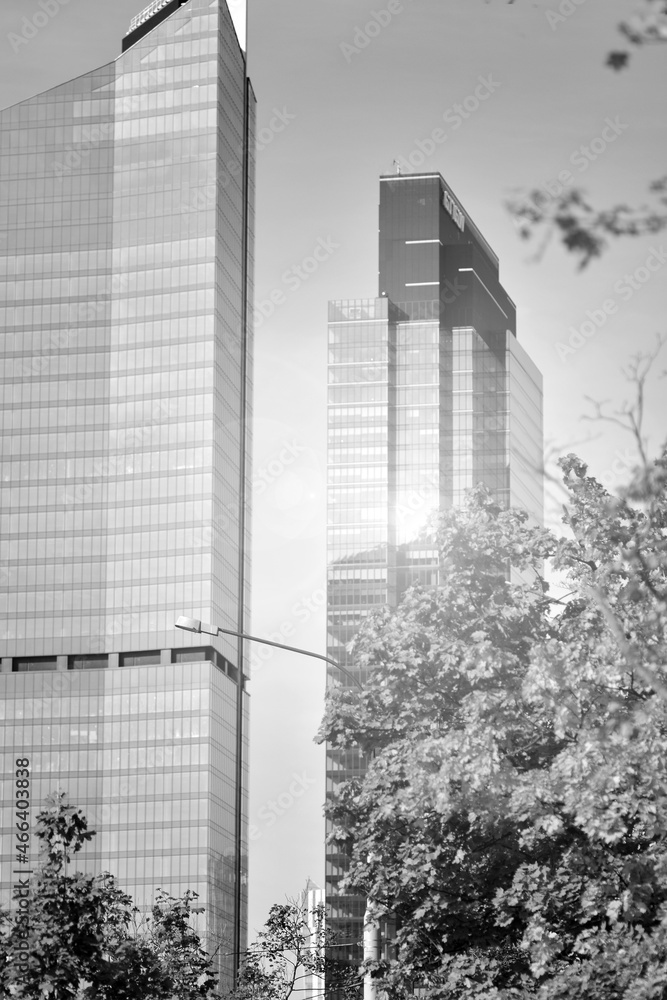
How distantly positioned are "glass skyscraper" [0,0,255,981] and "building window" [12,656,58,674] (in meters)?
0.15

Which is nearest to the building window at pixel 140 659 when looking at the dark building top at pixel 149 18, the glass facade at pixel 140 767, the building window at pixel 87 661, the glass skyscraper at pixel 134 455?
the glass skyscraper at pixel 134 455

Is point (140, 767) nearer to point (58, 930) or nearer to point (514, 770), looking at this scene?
point (58, 930)

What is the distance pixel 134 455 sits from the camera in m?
163

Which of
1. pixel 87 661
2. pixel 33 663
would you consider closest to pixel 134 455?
pixel 87 661

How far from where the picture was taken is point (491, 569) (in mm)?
30109

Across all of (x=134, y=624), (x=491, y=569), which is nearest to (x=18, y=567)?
(x=134, y=624)

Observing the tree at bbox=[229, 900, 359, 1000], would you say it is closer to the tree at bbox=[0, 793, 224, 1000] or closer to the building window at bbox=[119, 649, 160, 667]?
the tree at bbox=[0, 793, 224, 1000]

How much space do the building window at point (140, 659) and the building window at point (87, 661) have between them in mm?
2051

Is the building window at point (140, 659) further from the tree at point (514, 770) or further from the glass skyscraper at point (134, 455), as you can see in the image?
the tree at point (514, 770)

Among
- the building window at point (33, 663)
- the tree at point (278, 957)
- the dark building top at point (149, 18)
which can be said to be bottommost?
the tree at point (278, 957)

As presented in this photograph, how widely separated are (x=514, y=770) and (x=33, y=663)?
139 m

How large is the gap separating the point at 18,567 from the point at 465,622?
13598 centimetres

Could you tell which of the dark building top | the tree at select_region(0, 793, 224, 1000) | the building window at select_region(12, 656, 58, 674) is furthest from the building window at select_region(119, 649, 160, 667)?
the tree at select_region(0, 793, 224, 1000)

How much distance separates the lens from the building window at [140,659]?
157875 millimetres
